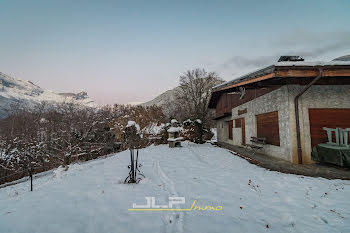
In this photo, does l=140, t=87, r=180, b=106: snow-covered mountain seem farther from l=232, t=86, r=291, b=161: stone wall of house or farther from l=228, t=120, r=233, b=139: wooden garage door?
l=232, t=86, r=291, b=161: stone wall of house

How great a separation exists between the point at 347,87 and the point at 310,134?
2319mm

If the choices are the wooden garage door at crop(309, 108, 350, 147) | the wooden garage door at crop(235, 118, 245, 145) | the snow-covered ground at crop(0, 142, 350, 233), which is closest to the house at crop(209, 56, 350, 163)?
the wooden garage door at crop(309, 108, 350, 147)

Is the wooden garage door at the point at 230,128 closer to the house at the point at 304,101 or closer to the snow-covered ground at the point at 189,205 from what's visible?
the house at the point at 304,101

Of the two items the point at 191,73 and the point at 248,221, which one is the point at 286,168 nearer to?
the point at 248,221

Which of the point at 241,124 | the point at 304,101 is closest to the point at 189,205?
the point at 304,101

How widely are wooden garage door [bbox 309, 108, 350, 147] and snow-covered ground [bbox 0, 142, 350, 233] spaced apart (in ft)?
6.61

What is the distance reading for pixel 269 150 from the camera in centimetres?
681

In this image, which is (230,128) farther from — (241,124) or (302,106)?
(302,106)

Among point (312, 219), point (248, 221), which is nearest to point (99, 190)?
point (248, 221)

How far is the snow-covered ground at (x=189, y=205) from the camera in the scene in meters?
2.17

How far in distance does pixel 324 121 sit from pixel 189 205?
6.27 meters

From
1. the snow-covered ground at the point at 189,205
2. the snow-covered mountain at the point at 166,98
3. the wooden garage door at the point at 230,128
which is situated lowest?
the snow-covered ground at the point at 189,205

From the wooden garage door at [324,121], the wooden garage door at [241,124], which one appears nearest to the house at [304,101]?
the wooden garage door at [324,121]

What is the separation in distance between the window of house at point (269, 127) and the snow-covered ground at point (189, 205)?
2368mm
